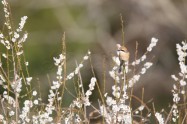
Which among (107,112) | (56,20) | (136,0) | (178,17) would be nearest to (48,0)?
(56,20)

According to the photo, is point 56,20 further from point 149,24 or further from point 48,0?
point 149,24

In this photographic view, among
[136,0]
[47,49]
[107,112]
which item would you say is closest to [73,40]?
[47,49]

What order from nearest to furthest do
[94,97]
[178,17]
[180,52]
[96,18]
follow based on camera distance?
1. [180,52]
2. [94,97]
3. [178,17]
4. [96,18]

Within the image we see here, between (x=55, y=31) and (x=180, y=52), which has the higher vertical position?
(x=55, y=31)

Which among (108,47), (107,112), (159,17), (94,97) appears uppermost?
(159,17)

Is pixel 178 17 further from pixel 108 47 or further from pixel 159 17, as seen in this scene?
pixel 108 47

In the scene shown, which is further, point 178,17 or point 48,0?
point 48,0

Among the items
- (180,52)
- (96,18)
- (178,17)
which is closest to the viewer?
(180,52)
